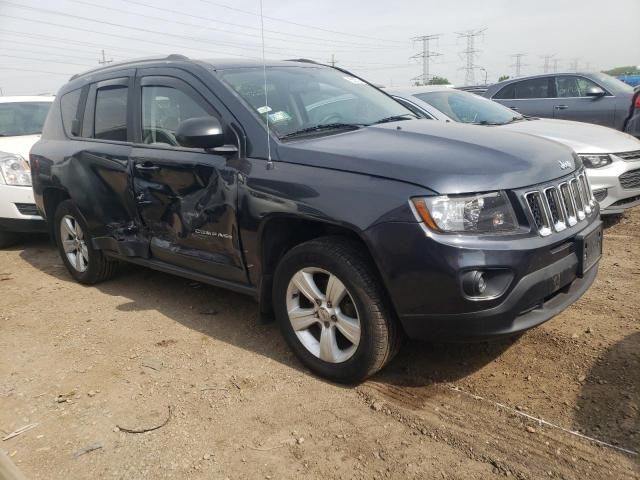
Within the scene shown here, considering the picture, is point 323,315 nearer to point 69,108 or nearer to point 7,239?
point 69,108

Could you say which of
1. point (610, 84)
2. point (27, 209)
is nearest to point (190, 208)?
point (27, 209)

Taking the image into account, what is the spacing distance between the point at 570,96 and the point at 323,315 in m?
8.39

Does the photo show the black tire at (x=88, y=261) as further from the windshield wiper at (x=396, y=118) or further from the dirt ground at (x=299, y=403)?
the windshield wiper at (x=396, y=118)

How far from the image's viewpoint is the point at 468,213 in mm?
2623

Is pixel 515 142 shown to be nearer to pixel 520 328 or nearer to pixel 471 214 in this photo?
pixel 471 214

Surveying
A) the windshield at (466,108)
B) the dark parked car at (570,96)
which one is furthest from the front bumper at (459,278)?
the dark parked car at (570,96)

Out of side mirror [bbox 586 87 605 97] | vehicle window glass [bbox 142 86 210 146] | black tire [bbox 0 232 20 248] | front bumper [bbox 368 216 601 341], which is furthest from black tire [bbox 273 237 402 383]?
side mirror [bbox 586 87 605 97]

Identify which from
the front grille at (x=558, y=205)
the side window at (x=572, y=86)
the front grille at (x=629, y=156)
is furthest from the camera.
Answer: the side window at (x=572, y=86)

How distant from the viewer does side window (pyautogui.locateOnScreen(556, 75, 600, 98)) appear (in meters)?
9.61

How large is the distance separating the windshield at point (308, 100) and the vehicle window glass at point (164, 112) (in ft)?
1.02

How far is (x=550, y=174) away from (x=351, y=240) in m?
1.07

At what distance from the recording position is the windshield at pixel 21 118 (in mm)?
7402

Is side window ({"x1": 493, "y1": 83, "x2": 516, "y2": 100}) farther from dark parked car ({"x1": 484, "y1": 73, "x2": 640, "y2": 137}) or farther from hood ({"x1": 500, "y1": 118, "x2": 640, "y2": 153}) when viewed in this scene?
hood ({"x1": 500, "y1": 118, "x2": 640, "y2": 153})

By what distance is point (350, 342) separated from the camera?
3.08 metres
